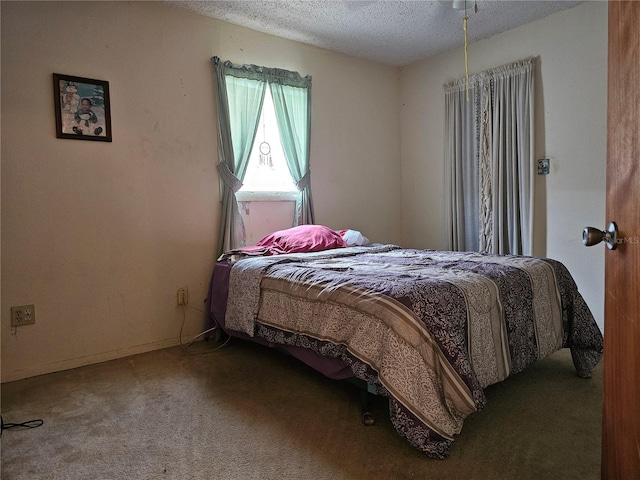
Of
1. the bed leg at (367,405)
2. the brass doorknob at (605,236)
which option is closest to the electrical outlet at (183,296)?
the bed leg at (367,405)

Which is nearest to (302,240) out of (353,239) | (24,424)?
(353,239)

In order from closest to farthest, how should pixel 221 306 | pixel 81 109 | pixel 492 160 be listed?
pixel 81 109, pixel 221 306, pixel 492 160

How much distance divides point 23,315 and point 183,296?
951 millimetres

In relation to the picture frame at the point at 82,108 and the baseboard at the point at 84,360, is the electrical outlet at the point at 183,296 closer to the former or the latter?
the baseboard at the point at 84,360

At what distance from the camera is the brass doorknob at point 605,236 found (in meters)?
0.77

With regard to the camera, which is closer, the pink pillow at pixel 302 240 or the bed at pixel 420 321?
the bed at pixel 420 321

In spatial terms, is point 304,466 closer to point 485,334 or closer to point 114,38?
point 485,334

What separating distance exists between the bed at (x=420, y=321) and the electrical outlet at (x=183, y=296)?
0.44 metres

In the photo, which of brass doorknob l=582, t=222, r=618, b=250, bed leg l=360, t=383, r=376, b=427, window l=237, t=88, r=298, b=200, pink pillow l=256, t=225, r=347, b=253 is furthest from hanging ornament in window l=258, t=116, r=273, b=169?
brass doorknob l=582, t=222, r=618, b=250

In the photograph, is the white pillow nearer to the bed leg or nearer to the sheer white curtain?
the sheer white curtain

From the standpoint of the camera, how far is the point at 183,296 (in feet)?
9.93

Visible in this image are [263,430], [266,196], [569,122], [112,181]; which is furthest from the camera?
[266,196]

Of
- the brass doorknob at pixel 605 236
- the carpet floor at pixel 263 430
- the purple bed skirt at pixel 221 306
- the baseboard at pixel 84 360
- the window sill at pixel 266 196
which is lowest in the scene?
the carpet floor at pixel 263 430

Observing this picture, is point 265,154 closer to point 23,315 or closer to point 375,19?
point 375,19
